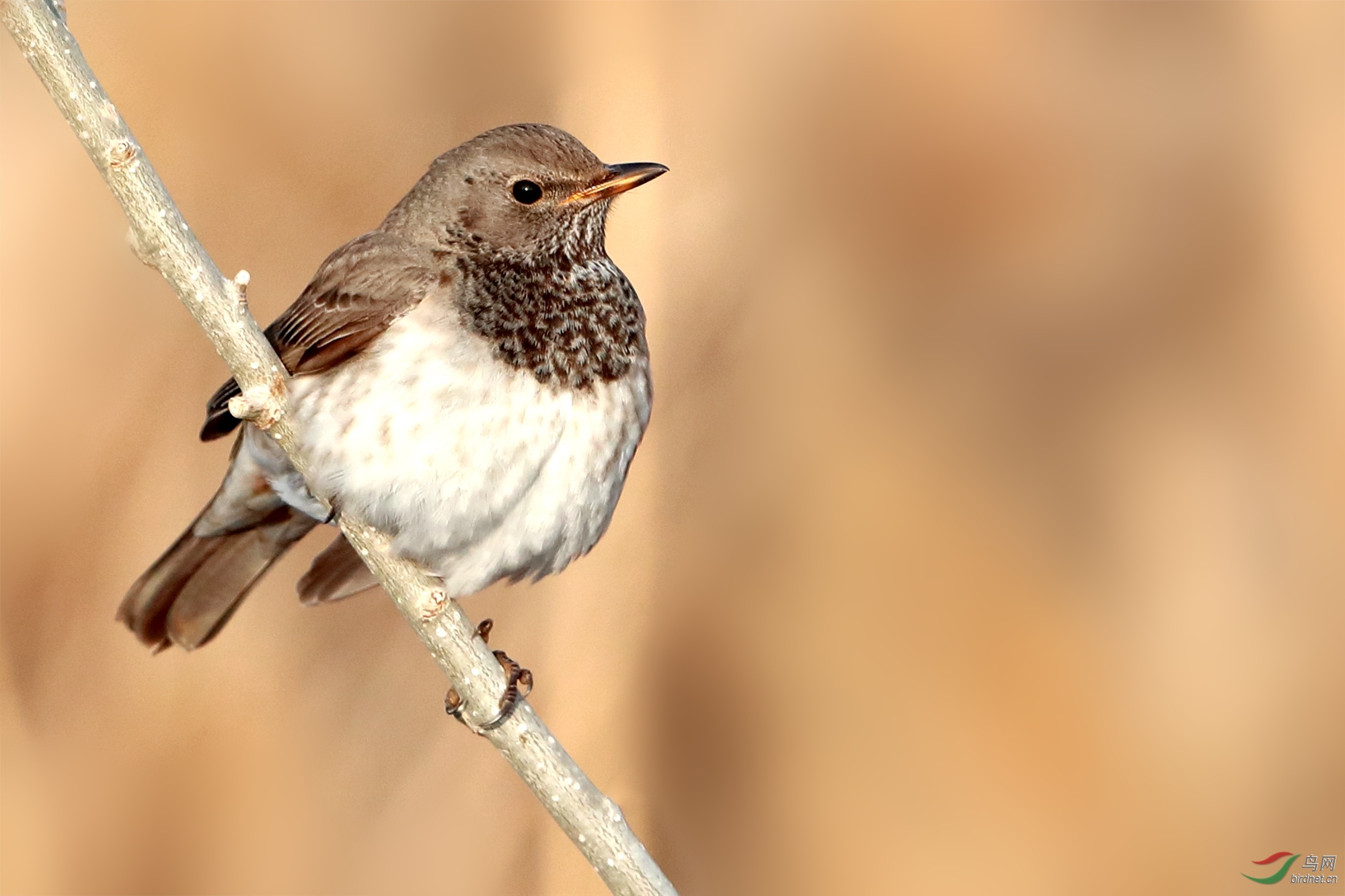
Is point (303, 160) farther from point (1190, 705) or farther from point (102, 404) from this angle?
point (1190, 705)

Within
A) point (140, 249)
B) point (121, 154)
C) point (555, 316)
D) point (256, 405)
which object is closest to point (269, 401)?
point (256, 405)

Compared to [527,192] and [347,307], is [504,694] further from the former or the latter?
[527,192]

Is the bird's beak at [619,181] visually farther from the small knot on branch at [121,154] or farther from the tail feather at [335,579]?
the small knot on branch at [121,154]

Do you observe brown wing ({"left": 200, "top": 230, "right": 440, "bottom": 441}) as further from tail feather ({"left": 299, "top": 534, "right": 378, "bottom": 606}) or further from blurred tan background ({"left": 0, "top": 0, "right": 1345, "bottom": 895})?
blurred tan background ({"left": 0, "top": 0, "right": 1345, "bottom": 895})

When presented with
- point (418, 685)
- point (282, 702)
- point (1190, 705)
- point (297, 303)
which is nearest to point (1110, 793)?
point (1190, 705)

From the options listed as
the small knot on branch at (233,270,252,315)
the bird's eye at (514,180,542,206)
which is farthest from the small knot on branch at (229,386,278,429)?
the bird's eye at (514,180,542,206)
